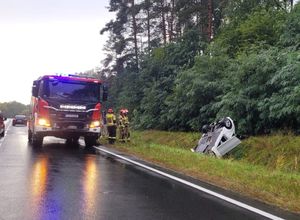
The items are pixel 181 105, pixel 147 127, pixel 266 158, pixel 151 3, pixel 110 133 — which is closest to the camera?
pixel 266 158

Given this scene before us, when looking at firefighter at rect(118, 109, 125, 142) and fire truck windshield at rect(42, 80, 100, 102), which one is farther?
firefighter at rect(118, 109, 125, 142)

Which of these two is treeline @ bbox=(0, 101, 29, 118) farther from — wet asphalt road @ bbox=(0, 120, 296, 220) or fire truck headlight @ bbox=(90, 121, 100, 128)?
wet asphalt road @ bbox=(0, 120, 296, 220)

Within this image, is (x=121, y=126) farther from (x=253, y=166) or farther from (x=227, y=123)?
(x=253, y=166)

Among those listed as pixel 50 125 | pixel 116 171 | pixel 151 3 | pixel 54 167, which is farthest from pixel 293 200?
pixel 151 3

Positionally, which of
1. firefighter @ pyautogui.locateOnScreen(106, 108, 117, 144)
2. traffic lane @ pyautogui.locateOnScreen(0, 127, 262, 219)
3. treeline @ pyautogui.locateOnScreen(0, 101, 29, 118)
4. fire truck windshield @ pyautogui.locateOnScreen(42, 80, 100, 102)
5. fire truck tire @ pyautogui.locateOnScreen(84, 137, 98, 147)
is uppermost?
treeline @ pyautogui.locateOnScreen(0, 101, 29, 118)

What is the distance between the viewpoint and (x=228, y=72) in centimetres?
2011

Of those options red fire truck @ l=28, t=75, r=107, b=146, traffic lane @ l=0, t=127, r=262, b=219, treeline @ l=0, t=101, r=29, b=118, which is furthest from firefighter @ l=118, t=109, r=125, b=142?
treeline @ l=0, t=101, r=29, b=118

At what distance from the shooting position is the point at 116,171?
38.2 feet

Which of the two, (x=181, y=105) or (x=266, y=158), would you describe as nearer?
(x=266, y=158)

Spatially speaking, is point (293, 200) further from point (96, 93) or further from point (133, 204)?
point (96, 93)

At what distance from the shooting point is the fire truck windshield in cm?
1888

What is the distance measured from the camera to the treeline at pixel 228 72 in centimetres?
1581

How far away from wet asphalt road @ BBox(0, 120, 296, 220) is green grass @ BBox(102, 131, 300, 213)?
1.00 metres

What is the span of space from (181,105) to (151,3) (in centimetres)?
2360
